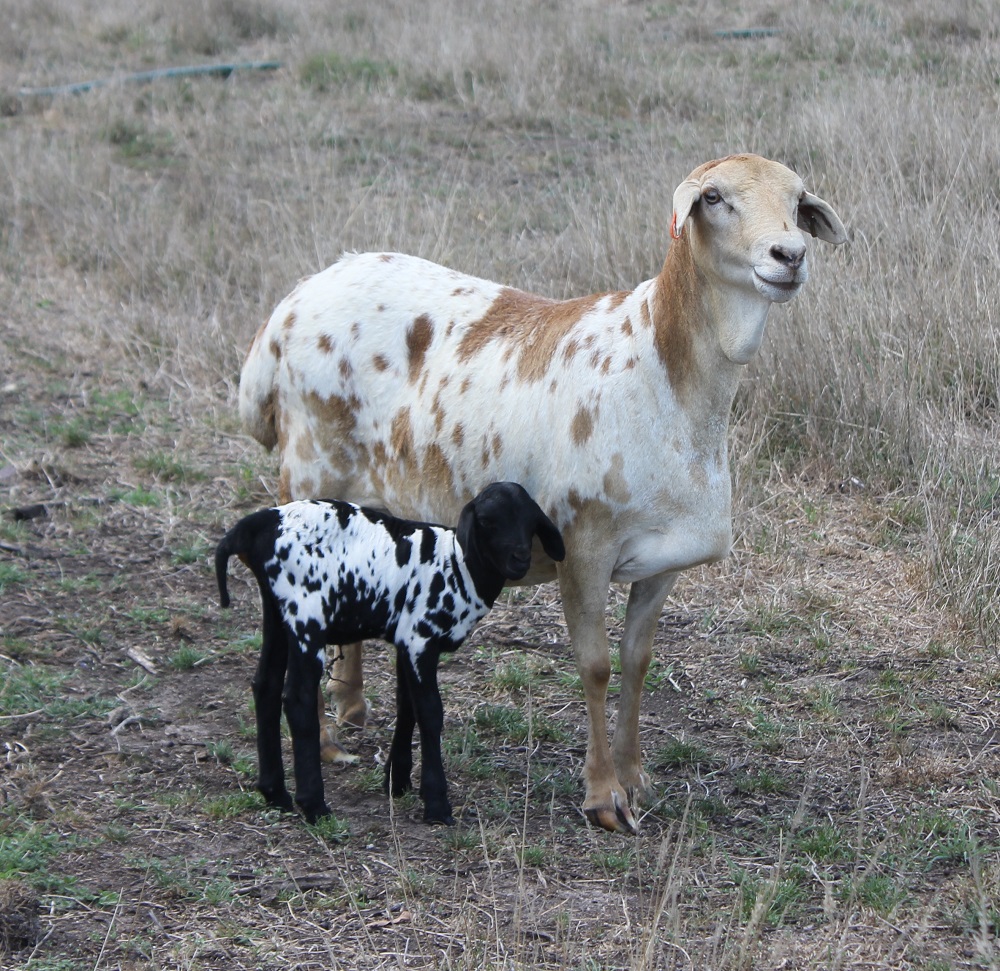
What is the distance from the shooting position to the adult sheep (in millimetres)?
4012

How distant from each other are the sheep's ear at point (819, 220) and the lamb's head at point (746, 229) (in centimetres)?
6

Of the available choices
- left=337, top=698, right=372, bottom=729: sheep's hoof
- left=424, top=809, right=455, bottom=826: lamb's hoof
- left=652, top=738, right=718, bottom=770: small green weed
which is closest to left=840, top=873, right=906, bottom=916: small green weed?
left=652, top=738, right=718, bottom=770: small green weed

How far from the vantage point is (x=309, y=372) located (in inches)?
191

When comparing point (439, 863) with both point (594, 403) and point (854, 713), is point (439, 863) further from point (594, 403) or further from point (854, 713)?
point (854, 713)

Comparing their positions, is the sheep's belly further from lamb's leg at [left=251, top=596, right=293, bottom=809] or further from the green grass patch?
the green grass patch

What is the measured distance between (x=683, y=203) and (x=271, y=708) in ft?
6.63

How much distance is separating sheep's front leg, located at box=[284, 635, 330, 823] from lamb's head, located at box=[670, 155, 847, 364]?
1.58m

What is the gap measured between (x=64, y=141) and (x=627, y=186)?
580 centimetres

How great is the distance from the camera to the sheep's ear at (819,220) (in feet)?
13.6

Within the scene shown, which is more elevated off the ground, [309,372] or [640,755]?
[309,372]

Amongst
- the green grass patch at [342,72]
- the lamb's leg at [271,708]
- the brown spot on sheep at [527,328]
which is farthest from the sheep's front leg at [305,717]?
the green grass patch at [342,72]

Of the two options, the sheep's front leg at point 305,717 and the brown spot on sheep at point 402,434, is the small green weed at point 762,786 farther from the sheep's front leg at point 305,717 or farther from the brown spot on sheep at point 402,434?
the brown spot on sheep at point 402,434

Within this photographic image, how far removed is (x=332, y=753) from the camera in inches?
188

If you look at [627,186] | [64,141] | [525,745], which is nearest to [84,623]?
[525,745]
